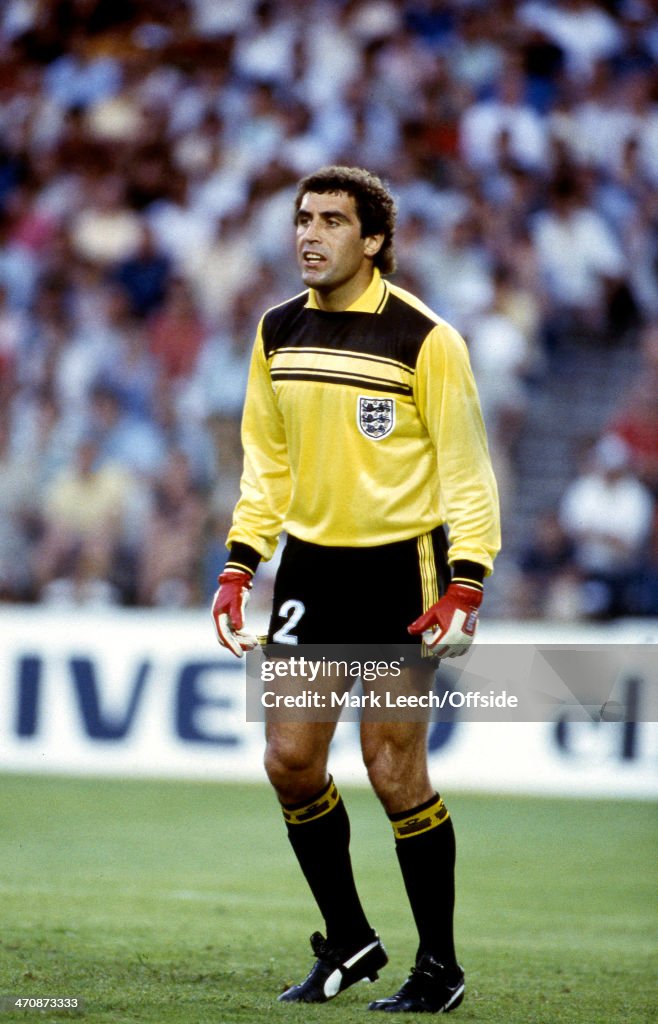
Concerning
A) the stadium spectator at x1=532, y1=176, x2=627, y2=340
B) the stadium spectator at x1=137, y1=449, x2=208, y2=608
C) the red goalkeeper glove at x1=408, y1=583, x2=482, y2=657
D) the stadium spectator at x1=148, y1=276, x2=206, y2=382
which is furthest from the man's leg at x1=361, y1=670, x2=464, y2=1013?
the stadium spectator at x1=532, y1=176, x2=627, y2=340

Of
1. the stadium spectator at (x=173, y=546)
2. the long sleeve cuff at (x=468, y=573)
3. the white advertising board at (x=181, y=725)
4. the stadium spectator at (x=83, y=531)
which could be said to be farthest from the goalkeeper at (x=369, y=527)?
the stadium spectator at (x=83, y=531)

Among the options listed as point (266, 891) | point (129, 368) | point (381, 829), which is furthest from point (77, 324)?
point (266, 891)

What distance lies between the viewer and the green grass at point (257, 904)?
4.55 m

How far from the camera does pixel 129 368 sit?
12.0 metres

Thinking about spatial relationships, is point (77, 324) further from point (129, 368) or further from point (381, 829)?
point (381, 829)

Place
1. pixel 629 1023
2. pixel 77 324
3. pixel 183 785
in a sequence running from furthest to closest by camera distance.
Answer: pixel 77 324, pixel 183 785, pixel 629 1023

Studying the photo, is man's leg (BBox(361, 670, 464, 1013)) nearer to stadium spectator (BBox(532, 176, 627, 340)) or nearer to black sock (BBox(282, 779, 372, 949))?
black sock (BBox(282, 779, 372, 949))

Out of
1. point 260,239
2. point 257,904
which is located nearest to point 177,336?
point 260,239

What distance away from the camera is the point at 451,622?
4316mm

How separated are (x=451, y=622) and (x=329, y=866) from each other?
849mm

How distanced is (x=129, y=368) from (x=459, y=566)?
312 inches

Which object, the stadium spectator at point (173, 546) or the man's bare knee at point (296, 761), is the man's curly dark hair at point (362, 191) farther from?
the stadium spectator at point (173, 546)

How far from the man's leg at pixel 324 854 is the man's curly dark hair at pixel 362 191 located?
143cm

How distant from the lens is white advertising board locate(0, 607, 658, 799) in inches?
368
